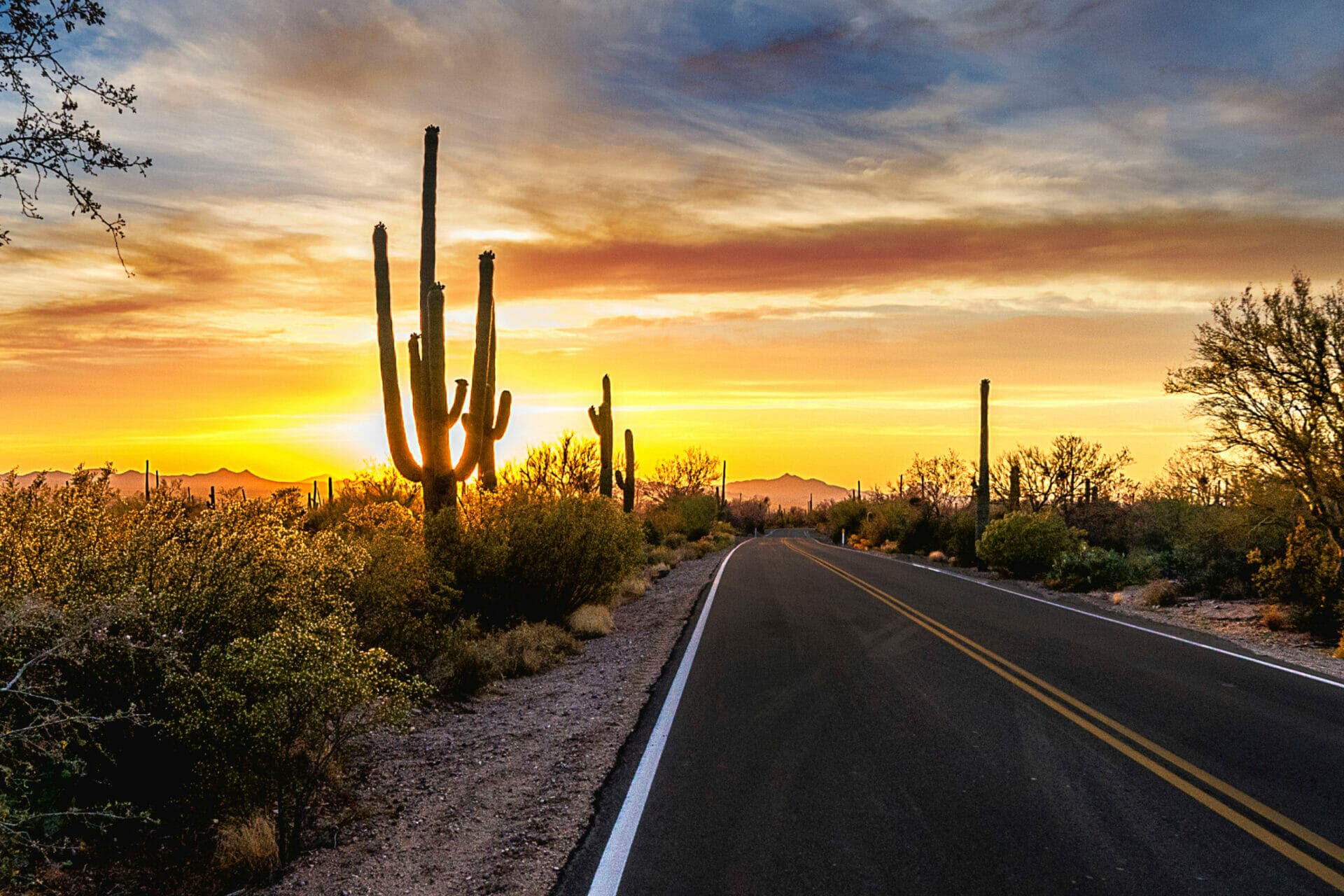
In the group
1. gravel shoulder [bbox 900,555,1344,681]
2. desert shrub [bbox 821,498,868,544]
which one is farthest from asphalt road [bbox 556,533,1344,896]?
desert shrub [bbox 821,498,868,544]

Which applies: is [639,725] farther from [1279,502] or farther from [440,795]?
[1279,502]

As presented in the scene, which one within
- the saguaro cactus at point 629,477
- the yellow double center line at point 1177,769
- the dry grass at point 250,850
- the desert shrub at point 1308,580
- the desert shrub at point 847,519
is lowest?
the desert shrub at point 847,519

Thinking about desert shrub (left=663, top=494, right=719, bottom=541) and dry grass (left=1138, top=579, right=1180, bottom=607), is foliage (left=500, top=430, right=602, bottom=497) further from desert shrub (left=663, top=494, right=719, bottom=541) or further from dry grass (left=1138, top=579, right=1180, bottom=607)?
dry grass (left=1138, top=579, right=1180, bottom=607)

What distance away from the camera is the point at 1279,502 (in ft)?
57.5

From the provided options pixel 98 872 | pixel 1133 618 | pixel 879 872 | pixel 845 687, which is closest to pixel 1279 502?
pixel 1133 618

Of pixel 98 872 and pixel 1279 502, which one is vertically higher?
pixel 1279 502

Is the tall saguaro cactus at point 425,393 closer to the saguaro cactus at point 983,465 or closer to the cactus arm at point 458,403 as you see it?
the cactus arm at point 458,403

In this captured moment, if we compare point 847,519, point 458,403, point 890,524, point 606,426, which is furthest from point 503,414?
point 847,519

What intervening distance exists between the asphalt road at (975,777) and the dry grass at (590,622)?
12.1 ft

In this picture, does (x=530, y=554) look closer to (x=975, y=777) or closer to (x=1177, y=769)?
(x=975, y=777)

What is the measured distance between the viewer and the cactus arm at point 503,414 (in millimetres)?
22078

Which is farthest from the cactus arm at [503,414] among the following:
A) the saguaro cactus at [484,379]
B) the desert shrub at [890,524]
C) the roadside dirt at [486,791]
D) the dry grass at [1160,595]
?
the desert shrub at [890,524]

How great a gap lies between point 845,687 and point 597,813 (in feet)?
14.7

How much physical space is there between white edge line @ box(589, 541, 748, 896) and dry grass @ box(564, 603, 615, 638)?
200 inches
